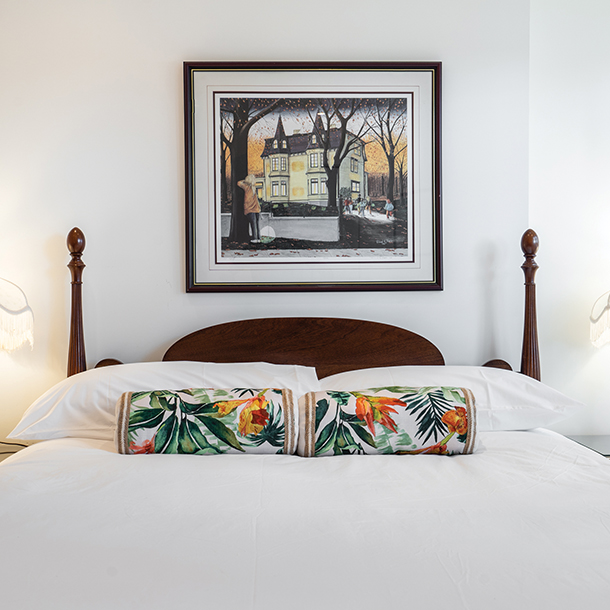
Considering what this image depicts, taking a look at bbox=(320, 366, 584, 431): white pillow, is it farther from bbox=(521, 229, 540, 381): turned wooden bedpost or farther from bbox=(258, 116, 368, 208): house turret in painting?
bbox=(258, 116, 368, 208): house turret in painting

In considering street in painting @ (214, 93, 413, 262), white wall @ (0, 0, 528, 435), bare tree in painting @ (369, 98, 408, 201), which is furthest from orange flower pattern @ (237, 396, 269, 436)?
bare tree in painting @ (369, 98, 408, 201)

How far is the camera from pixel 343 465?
49.1 inches

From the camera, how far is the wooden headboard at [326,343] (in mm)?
1905

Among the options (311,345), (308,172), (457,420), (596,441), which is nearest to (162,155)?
(308,172)

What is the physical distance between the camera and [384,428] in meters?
1.35

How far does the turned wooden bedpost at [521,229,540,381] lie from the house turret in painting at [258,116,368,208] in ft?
2.35

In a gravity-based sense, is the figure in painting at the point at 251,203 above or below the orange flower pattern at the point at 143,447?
above

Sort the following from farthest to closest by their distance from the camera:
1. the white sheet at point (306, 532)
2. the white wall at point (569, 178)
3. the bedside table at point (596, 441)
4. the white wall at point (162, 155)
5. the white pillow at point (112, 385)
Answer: the white wall at point (569, 178) < the white wall at point (162, 155) < the bedside table at point (596, 441) < the white pillow at point (112, 385) < the white sheet at point (306, 532)

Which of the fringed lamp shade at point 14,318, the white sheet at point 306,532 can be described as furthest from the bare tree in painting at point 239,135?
the white sheet at point 306,532

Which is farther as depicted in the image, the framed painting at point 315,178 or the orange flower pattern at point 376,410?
the framed painting at point 315,178

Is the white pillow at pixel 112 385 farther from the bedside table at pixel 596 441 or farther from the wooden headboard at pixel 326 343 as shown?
the bedside table at pixel 596 441

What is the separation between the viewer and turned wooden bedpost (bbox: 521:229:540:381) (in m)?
1.90

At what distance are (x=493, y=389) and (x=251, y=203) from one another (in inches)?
46.8

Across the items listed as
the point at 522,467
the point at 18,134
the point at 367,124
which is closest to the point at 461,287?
the point at 367,124
